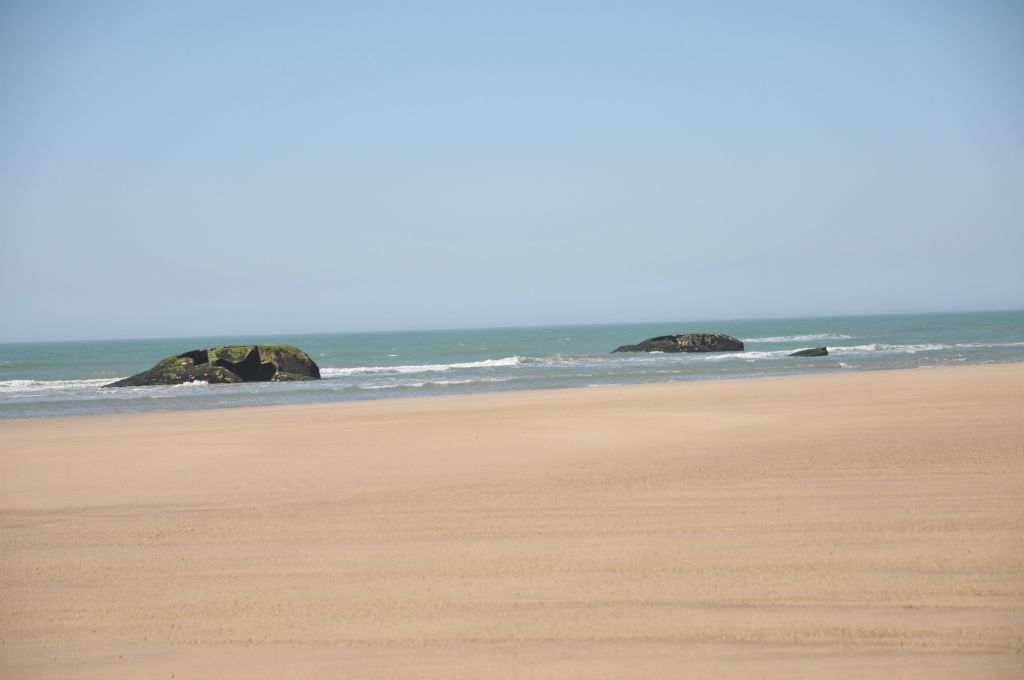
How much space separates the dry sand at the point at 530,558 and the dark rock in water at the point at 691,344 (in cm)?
3810

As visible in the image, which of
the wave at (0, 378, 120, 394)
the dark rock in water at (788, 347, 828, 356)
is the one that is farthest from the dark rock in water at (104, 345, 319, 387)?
the dark rock in water at (788, 347, 828, 356)

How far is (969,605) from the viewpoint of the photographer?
482cm

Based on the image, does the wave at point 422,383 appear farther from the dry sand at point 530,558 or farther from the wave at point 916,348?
the wave at point 916,348

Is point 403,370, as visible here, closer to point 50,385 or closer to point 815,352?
point 50,385

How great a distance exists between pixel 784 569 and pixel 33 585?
514 centimetres

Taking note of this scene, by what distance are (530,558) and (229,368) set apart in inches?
1040

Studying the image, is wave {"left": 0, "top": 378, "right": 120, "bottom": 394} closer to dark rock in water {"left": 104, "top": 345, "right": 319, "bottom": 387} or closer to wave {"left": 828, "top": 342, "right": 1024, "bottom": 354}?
dark rock in water {"left": 104, "top": 345, "right": 319, "bottom": 387}

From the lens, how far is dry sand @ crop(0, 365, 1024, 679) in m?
4.42

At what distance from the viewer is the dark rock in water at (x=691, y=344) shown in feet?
163

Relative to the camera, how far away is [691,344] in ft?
164

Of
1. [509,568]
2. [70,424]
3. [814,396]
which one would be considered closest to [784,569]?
[509,568]

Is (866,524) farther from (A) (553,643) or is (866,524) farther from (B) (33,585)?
(B) (33,585)

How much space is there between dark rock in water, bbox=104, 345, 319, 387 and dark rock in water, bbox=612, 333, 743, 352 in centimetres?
2478

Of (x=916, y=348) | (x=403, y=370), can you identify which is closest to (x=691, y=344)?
(x=916, y=348)
